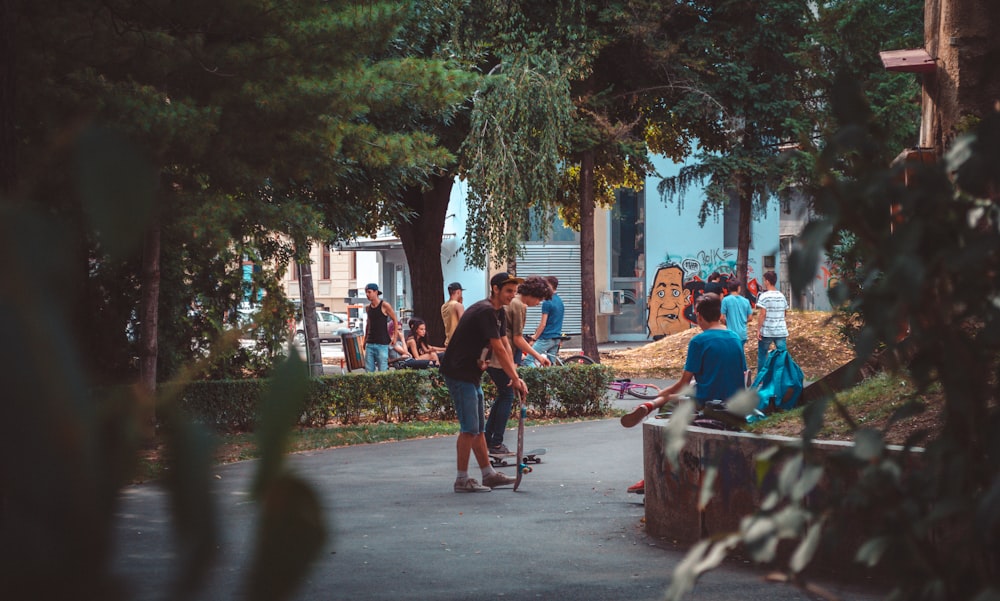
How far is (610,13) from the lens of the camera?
24.4 meters

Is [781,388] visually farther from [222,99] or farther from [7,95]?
[222,99]

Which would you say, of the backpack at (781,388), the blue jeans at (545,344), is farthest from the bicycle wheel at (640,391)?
the backpack at (781,388)

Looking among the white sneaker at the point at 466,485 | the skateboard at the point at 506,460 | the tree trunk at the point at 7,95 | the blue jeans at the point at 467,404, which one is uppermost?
the tree trunk at the point at 7,95

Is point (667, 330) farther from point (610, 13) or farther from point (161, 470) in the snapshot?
point (161, 470)

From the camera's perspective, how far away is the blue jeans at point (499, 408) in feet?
37.8

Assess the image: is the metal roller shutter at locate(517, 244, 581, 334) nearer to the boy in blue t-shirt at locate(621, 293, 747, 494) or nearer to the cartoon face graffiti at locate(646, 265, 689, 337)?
the cartoon face graffiti at locate(646, 265, 689, 337)

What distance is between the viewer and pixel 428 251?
22.9 m

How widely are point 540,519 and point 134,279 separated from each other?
7573 mm

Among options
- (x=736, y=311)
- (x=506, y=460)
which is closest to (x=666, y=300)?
(x=736, y=311)

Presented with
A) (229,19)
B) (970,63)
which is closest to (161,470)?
(970,63)

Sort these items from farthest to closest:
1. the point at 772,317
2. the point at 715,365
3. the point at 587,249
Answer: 1. the point at 587,249
2. the point at 772,317
3. the point at 715,365

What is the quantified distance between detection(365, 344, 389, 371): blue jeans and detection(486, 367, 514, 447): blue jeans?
7.90 metres

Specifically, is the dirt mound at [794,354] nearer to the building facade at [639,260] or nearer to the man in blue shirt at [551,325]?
the man in blue shirt at [551,325]

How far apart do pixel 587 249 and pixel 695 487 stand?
17737mm
